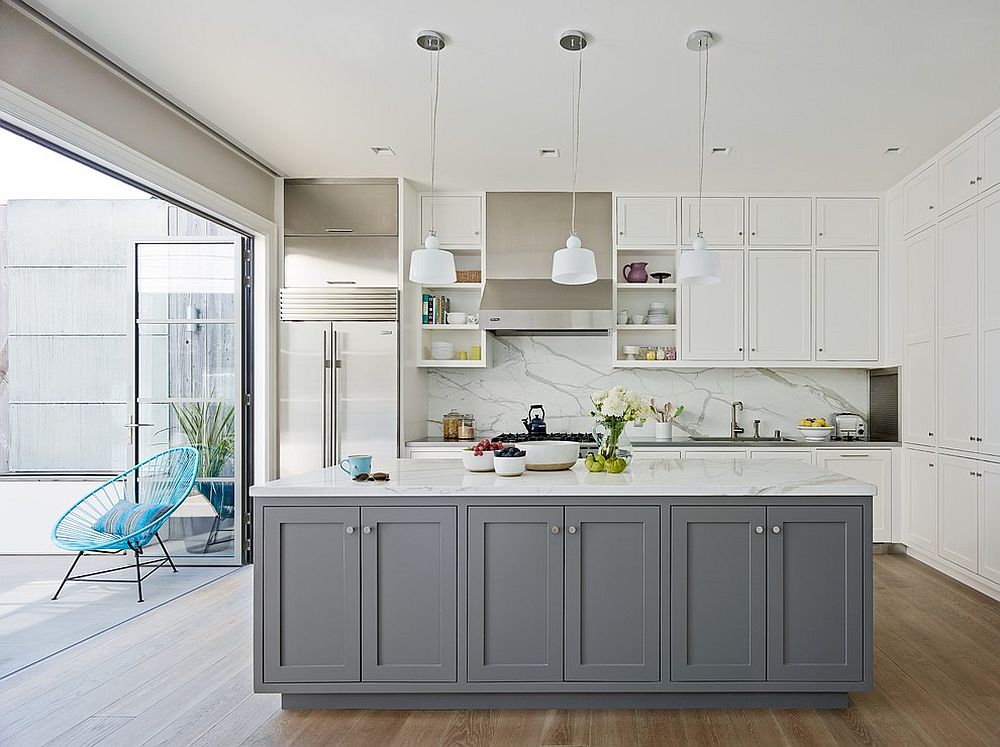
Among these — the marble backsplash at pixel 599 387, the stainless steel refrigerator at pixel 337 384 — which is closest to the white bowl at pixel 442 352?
the marble backsplash at pixel 599 387

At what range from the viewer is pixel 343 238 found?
526cm

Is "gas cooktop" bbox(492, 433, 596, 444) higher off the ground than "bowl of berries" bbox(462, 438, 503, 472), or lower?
lower

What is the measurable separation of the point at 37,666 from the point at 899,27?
448 centimetres

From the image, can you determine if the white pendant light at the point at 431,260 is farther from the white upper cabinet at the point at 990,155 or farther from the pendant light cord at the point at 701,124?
the white upper cabinet at the point at 990,155

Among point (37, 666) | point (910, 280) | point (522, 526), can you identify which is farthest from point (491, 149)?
point (37, 666)

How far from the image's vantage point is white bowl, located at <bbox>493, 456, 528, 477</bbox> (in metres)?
2.90

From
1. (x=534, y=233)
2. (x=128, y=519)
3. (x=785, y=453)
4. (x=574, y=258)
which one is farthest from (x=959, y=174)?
(x=128, y=519)

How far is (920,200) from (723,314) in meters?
1.45

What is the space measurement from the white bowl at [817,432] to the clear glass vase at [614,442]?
2931mm

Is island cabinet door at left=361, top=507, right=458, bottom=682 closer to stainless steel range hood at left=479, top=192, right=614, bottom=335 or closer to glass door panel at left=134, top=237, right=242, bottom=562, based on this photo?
glass door panel at left=134, top=237, right=242, bottom=562

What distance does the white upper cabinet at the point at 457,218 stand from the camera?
5570mm

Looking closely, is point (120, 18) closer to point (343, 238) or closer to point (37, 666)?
point (343, 238)

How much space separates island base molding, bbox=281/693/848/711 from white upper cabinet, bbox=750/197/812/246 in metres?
3.56

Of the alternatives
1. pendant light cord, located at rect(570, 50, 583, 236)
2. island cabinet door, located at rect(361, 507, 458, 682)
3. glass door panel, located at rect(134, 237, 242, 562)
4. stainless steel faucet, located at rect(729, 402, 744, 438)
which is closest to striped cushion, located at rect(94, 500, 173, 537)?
glass door panel, located at rect(134, 237, 242, 562)
